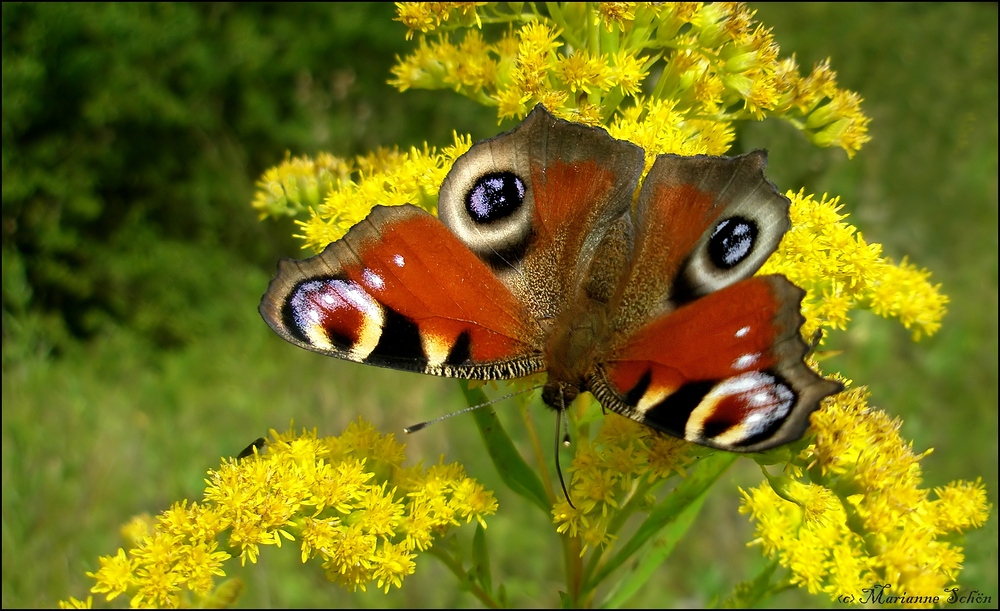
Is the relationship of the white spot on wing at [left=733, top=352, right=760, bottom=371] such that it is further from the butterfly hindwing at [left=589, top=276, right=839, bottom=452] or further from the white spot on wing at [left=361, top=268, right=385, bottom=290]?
the white spot on wing at [left=361, top=268, right=385, bottom=290]

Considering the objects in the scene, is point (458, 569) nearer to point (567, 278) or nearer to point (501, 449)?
point (501, 449)

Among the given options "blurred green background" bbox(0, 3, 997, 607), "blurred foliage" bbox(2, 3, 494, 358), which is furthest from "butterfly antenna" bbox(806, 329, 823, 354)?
"blurred foliage" bbox(2, 3, 494, 358)

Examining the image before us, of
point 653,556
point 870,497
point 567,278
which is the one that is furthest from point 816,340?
point 653,556

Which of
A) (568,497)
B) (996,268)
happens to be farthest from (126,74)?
(996,268)

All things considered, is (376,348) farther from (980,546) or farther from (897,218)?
(897,218)

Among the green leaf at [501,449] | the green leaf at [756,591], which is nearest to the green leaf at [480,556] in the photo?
the green leaf at [501,449]

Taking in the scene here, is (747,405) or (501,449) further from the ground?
(747,405)
